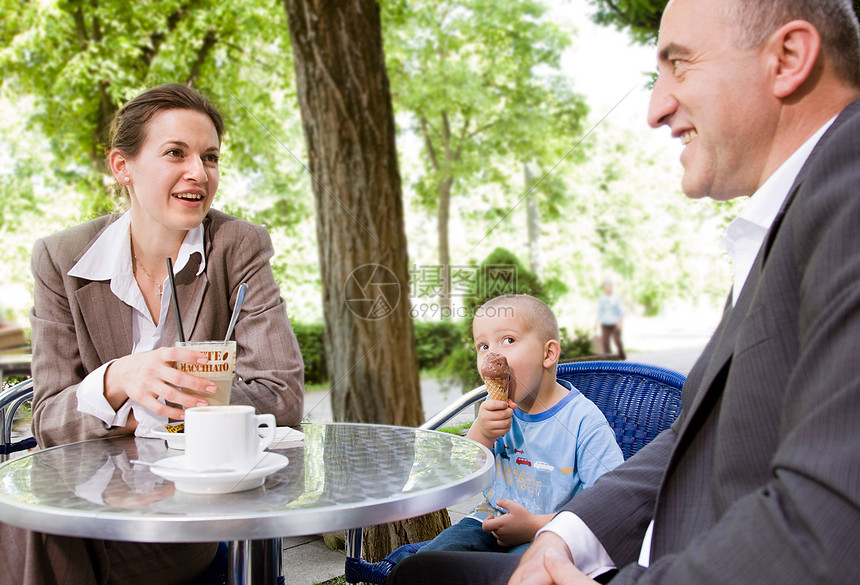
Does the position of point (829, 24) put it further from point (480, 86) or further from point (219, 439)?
point (480, 86)

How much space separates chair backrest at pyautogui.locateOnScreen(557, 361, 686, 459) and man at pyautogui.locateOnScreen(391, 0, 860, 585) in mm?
687

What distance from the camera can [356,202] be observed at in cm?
509

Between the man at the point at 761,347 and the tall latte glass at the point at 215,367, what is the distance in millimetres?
737

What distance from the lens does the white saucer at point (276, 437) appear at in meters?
1.73

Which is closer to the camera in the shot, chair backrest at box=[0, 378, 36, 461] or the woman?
the woman

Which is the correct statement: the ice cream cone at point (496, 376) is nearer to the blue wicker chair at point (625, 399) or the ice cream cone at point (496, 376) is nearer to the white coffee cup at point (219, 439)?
the blue wicker chair at point (625, 399)

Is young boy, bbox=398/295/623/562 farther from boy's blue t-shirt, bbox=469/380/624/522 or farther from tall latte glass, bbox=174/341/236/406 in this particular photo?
tall latte glass, bbox=174/341/236/406

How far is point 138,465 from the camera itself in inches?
63.7

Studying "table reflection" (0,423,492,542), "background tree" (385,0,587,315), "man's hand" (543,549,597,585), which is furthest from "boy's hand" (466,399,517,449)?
"background tree" (385,0,587,315)

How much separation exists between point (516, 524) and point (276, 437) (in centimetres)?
69

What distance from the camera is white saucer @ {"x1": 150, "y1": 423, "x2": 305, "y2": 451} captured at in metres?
1.73

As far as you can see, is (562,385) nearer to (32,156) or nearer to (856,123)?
(856,123)

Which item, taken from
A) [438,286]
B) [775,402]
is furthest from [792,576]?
[438,286]

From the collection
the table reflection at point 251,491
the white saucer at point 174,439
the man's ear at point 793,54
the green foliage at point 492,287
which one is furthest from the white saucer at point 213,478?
the green foliage at point 492,287
